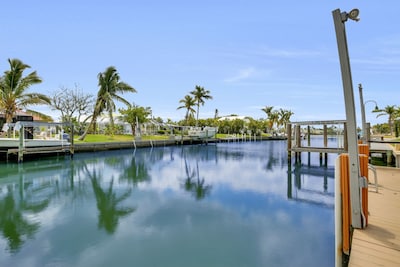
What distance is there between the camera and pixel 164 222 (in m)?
5.76

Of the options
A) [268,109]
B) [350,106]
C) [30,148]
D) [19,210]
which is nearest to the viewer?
[350,106]

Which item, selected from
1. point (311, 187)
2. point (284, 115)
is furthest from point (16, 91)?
point (284, 115)

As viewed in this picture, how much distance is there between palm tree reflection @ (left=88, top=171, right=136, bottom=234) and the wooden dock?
4.50 meters

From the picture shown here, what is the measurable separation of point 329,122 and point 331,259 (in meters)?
12.2

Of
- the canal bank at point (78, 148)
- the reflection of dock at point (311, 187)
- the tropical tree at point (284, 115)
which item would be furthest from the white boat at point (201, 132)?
the tropical tree at point (284, 115)

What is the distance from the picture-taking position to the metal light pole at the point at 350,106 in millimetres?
2766

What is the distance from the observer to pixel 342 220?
9.48ft

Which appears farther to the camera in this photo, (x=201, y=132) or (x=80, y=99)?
(x=201, y=132)

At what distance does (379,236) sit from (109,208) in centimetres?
625

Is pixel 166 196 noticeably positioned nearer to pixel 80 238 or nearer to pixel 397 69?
pixel 80 238

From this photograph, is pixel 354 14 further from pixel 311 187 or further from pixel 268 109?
pixel 268 109

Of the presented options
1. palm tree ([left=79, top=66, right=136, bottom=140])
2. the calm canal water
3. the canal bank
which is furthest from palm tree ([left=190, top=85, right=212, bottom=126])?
the calm canal water

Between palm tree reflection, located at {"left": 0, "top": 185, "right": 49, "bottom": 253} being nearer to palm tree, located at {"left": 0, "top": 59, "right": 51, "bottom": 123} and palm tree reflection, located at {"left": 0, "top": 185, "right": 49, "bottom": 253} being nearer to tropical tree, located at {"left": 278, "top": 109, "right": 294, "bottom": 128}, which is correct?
palm tree, located at {"left": 0, "top": 59, "right": 51, "bottom": 123}

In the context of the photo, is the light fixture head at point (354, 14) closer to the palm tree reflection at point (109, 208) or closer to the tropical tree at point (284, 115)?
the palm tree reflection at point (109, 208)
